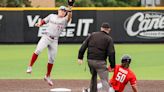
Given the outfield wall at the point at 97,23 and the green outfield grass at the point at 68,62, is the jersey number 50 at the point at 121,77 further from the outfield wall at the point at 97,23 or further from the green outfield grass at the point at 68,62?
the outfield wall at the point at 97,23

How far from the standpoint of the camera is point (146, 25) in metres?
31.5

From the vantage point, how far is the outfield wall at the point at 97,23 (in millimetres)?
31094

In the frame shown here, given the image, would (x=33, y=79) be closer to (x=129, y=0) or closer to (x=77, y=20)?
(x=77, y=20)

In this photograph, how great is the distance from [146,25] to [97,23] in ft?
8.95

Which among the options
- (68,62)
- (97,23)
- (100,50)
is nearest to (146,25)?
(97,23)

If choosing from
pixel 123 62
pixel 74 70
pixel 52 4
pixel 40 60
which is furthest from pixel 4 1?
pixel 123 62

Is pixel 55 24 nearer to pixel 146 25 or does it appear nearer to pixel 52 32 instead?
pixel 52 32

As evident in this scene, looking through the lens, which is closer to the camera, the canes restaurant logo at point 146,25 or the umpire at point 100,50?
the umpire at point 100,50

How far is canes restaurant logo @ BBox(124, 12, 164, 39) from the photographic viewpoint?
31.4 meters

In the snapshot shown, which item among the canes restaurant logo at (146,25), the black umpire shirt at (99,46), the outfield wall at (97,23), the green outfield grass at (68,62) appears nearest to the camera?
the black umpire shirt at (99,46)

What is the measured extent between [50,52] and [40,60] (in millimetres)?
7940

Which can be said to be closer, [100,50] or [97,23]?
[100,50]

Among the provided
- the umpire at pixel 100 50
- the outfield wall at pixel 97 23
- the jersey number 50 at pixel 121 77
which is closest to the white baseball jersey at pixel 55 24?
the umpire at pixel 100 50

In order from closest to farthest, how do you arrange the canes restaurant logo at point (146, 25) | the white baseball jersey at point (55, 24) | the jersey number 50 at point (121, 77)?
the jersey number 50 at point (121, 77)
the white baseball jersey at point (55, 24)
the canes restaurant logo at point (146, 25)
